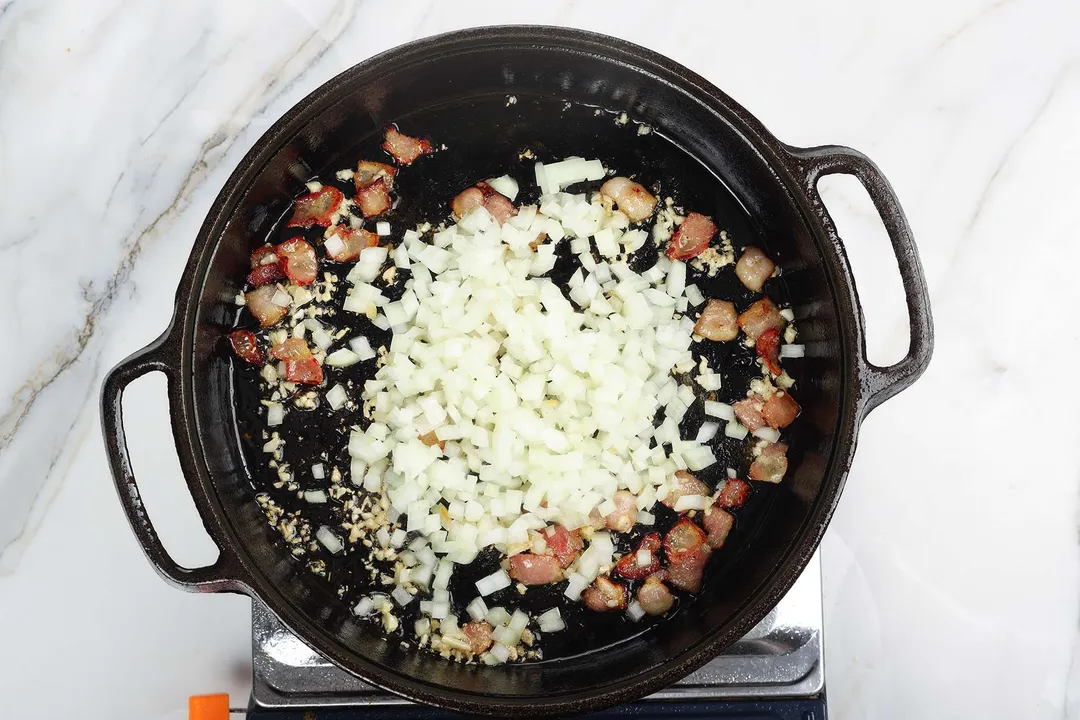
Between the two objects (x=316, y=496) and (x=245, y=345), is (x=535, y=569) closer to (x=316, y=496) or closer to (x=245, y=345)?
(x=316, y=496)

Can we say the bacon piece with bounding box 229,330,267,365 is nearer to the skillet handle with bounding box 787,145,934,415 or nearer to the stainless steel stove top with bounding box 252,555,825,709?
the stainless steel stove top with bounding box 252,555,825,709

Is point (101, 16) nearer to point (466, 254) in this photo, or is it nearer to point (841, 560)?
point (466, 254)

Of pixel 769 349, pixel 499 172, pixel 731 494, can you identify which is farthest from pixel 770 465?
pixel 499 172

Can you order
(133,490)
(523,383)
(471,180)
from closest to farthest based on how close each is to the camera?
(133,490), (523,383), (471,180)

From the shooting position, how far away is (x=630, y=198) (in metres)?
1.24

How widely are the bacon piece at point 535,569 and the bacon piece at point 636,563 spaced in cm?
9

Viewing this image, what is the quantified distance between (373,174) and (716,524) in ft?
2.41

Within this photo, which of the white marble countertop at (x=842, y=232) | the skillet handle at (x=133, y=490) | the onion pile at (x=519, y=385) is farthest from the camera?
the white marble countertop at (x=842, y=232)

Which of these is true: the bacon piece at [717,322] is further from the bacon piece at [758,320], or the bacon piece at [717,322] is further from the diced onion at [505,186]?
the diced onion at [505,186]

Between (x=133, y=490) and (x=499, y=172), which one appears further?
(x=499, y=172)

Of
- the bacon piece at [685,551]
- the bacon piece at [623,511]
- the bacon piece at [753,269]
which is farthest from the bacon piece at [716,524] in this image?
the bacon piece at [753,269]

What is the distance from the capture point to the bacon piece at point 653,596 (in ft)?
4.04

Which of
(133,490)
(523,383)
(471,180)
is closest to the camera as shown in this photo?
(133,490)

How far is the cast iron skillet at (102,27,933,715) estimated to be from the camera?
1.05 meters
